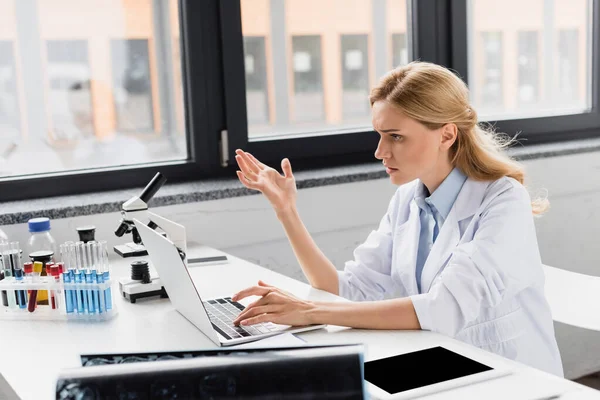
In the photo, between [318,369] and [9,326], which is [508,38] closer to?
[9,326]

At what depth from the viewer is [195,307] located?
1.37 meters

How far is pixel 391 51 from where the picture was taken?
114 inches

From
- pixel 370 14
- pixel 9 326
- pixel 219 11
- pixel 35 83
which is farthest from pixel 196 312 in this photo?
pixel 370 14

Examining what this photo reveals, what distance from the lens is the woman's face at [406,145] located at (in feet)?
5.50

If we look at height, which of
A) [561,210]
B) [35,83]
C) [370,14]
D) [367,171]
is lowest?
[561,210]

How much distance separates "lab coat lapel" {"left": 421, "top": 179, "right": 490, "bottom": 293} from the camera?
1.66 m

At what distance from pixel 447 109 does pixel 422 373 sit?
0.69m

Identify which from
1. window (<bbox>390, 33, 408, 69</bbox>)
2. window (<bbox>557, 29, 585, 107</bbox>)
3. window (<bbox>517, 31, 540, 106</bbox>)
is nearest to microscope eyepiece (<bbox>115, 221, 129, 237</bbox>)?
window (<bbox>390, 33, 408, 69</bbox>)

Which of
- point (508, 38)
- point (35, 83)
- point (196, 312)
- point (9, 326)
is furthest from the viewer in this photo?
point (508, 38)

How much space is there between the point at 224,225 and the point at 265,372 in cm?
160

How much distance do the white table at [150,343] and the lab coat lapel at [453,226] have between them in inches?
9.1

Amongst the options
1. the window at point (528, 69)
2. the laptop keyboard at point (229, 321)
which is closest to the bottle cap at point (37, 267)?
the laptop keyboard at point (229, 321)

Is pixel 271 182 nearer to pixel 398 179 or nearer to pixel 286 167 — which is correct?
pixel 286 167

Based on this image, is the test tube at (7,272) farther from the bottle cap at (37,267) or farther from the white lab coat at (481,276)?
the white lab coat at (481,276)
